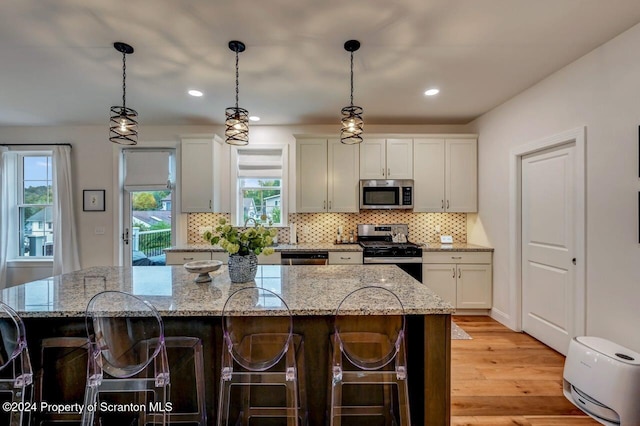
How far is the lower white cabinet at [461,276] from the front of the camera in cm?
369

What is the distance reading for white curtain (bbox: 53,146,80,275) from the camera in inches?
166

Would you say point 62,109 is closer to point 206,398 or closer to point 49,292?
point 49,292

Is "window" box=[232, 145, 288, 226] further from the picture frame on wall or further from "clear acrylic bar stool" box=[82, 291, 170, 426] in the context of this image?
"clear acrylic bar stool" box=[82, 291, 170, 426]

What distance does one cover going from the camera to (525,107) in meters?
3.12

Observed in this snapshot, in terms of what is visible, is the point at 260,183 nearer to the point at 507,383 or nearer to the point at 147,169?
the point at 147,169

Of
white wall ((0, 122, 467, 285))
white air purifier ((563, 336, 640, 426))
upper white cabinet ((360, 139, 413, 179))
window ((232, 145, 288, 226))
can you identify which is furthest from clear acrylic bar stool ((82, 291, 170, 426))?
white wall ((0, 122, 467, 285))

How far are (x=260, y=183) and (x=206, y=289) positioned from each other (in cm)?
270

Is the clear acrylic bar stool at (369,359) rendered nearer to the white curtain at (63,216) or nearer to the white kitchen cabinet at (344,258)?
the white kitchen cabinet at (344,258)

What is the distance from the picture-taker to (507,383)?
2.32 m

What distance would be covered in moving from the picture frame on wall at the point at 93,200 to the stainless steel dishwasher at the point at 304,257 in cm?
299

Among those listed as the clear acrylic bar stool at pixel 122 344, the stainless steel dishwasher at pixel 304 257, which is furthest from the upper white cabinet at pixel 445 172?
the clear acrylic bar stool at pixel 122 344

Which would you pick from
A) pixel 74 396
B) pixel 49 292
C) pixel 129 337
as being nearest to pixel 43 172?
pixel 49 292

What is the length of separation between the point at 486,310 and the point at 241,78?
13.5 feet

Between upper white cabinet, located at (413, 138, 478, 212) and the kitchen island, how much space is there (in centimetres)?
230
